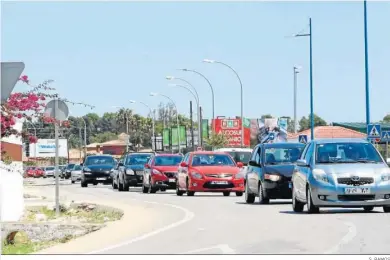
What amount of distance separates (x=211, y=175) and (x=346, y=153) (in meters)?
12.8

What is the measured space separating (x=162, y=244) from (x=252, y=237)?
1.72 meters

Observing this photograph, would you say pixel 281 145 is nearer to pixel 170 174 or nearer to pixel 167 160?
pixel 170 174

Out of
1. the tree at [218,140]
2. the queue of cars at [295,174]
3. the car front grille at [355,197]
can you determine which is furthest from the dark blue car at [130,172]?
the tree at [218,140]

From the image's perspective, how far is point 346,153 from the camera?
23094 millimetres

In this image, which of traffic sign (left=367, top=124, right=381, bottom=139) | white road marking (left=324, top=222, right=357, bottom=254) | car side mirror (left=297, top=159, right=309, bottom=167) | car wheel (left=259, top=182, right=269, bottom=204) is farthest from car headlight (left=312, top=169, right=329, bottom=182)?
traffic sign (left=367, top=124, right=381, bottom=139)

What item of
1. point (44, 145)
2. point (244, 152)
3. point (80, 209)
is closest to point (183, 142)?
point (44, 145)

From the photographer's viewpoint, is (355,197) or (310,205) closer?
(355,197)

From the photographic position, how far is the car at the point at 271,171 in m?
27.9

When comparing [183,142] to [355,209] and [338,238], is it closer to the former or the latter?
[355,209]

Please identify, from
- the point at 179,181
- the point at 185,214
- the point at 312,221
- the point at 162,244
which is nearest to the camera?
the point at 162,244

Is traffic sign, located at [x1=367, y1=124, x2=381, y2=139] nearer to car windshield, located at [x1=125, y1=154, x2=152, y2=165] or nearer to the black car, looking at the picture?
car windshield, located at [x1=125, y1=154, x2=152, y2=165]

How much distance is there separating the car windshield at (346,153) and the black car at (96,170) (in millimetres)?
33946

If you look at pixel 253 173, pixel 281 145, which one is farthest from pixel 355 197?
pixel 253 173
